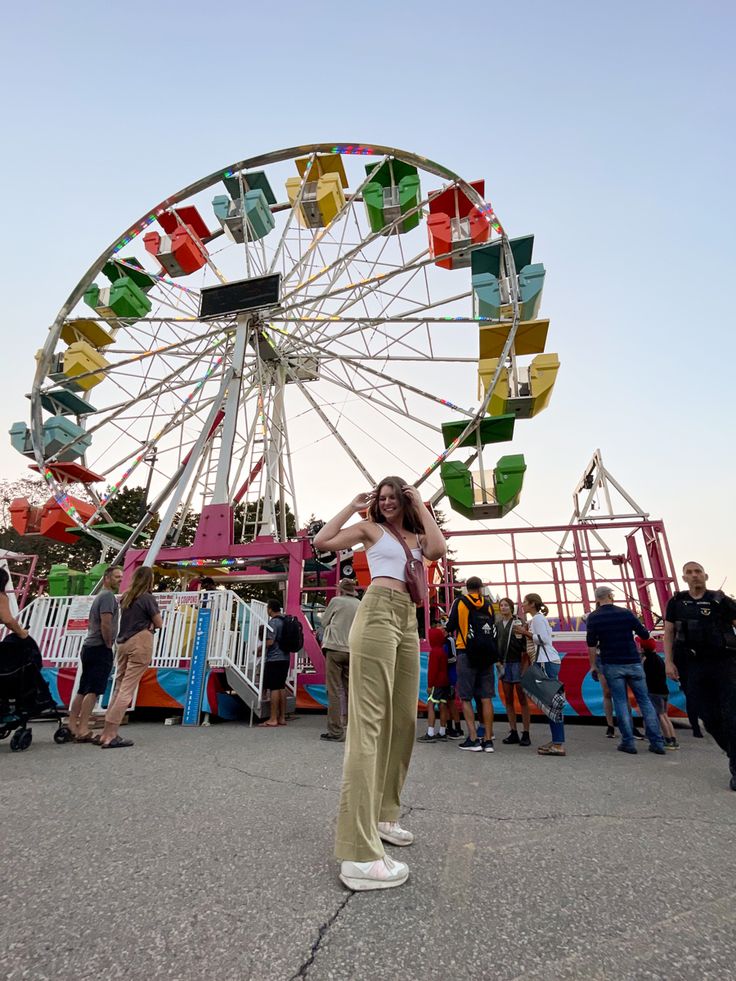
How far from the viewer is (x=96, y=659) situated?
518cm

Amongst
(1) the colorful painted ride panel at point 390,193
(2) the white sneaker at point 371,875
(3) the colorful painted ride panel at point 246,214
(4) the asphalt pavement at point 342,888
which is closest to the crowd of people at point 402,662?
(2) the white sneaker at point 371,875

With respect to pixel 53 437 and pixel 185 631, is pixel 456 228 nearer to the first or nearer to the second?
pixel 185 631

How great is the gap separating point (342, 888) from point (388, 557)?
4.04 ft

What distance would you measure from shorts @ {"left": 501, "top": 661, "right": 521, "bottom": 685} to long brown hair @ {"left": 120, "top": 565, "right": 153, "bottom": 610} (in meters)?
4.12

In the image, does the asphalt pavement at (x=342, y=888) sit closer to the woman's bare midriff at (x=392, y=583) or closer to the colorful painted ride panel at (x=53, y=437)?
the woman's bare midriff at (x=392, y=583)

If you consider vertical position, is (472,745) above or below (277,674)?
below

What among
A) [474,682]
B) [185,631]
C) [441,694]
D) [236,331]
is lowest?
[441,694]

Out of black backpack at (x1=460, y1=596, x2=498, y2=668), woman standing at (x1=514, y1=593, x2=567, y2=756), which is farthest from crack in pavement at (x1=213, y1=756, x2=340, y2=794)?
woman standing at (x1=514, y1=593, x2=567, y2=756)

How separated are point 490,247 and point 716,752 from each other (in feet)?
33.2

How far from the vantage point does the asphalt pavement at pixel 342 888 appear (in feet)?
4.62

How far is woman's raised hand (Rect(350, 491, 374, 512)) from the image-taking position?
8.33 ft

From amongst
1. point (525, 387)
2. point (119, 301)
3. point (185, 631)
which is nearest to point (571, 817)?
point (185, 631)

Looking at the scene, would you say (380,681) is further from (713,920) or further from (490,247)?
(490,247)

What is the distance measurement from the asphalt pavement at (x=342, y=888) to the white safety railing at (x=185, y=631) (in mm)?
3352
